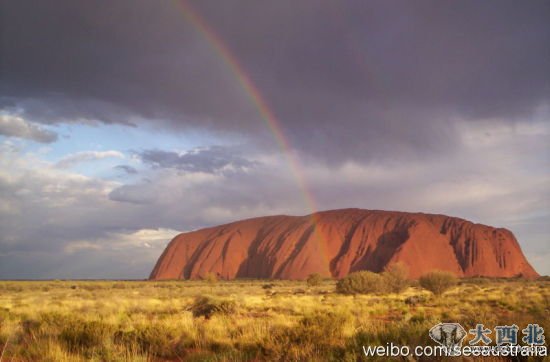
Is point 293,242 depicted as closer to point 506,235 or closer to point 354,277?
point 506,235

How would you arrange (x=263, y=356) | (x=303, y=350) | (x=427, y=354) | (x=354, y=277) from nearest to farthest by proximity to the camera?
1. (x=427, y=354)
2. (x=303, y=350)
3. (x=263, y=356)
4. (x=354, y=277)

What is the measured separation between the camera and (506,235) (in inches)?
4318

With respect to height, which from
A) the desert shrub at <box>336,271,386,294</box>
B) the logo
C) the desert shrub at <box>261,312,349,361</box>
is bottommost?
the desert shrub at <box>336,271,386,294</box>

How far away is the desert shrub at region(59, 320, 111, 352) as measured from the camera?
9398 mm

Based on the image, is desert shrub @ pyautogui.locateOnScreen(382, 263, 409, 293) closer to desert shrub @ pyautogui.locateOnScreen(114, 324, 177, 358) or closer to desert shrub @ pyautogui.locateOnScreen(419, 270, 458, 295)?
desert shrub @ pyautogui.locateOnScreen(419, 270, 458, 295)

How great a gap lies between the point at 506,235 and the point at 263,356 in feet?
384

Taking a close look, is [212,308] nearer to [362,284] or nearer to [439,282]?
[362,284]

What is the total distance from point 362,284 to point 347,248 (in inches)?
2440

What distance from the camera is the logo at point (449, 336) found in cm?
664

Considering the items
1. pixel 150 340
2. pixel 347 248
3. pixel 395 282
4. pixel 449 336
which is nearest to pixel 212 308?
pixel 150 340

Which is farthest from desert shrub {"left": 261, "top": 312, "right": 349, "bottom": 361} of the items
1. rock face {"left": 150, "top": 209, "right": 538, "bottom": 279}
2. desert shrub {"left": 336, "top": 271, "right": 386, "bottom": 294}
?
rock face {"left": 150, "top": 209, "right": 538, "bottom": 279}

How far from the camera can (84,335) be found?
10086 mm

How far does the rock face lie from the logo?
80817 mm

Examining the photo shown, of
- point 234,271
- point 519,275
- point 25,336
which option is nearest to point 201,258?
point 234,271
